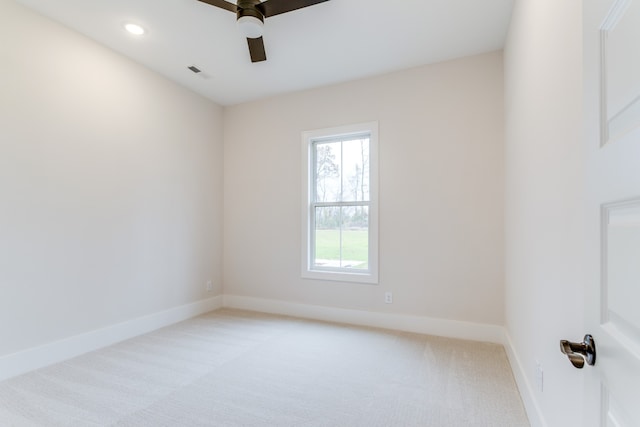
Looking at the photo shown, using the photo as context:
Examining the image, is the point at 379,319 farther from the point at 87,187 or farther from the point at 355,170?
the point at 87,187

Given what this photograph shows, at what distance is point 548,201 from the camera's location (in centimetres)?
151

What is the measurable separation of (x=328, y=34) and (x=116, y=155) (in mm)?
2346

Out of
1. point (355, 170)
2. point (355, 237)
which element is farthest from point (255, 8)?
point (355, 237)

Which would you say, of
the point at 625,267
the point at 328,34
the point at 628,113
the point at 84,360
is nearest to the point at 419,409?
the point at 625,267

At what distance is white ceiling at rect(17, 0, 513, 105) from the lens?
2.46 metres

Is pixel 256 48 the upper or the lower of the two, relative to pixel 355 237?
upper

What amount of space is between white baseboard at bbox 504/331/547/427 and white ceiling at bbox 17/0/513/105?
8.76 ft

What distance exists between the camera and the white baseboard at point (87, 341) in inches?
92.5

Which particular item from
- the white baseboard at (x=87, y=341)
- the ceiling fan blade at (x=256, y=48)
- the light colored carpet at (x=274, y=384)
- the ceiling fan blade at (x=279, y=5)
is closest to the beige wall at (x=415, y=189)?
the light colored carpet at (x=274, y=384)

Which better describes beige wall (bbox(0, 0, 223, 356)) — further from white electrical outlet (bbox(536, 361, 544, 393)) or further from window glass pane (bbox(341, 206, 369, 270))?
white electrical outlet (bbox(536, 361, 544, 393))

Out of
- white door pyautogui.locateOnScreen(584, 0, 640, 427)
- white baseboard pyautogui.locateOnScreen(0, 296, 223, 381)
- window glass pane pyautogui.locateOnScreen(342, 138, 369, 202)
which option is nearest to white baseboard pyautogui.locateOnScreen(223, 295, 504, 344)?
white baseboard pyautogui.locateOnScreen(0, 296, 223, 381)

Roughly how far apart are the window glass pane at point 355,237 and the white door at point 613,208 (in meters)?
2.88

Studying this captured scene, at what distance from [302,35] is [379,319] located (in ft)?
9.70

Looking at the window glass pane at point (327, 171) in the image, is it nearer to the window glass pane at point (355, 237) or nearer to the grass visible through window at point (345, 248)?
the window glass pane at point (355, 237)
